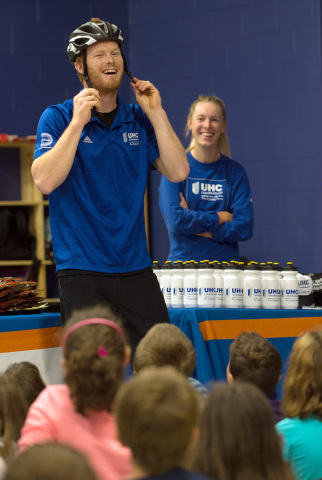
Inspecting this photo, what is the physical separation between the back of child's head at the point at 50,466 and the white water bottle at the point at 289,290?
313cm

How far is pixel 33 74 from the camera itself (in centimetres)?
695

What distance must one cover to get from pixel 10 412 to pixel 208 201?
2.92 meters

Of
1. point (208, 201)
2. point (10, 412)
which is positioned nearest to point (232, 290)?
point (208, 201)

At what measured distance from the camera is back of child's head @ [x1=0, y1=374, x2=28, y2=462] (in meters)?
1.98

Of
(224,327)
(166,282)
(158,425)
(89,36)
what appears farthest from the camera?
(166,282)

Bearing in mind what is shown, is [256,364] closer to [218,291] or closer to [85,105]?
[218,291]

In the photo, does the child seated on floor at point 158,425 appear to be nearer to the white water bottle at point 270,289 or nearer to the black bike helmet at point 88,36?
the black bike helmet at point 88,36

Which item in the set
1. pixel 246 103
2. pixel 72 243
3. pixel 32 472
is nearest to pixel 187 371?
pixel 72 243

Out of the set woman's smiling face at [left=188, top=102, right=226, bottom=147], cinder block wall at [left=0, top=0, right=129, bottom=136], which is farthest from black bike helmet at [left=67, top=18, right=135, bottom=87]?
cinder block wall at [left=0, top=0, right=129, bottom=136]

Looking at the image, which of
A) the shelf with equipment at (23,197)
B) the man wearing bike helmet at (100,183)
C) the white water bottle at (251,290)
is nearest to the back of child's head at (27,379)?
the man wearing bike helmet at (100,183)

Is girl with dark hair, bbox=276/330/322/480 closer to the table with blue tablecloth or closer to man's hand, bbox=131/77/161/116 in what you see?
man's hand, bbox=131/77/161/116

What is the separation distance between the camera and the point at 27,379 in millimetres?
2730

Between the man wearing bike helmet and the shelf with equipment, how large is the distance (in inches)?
142

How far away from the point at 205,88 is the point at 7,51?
1821mm
